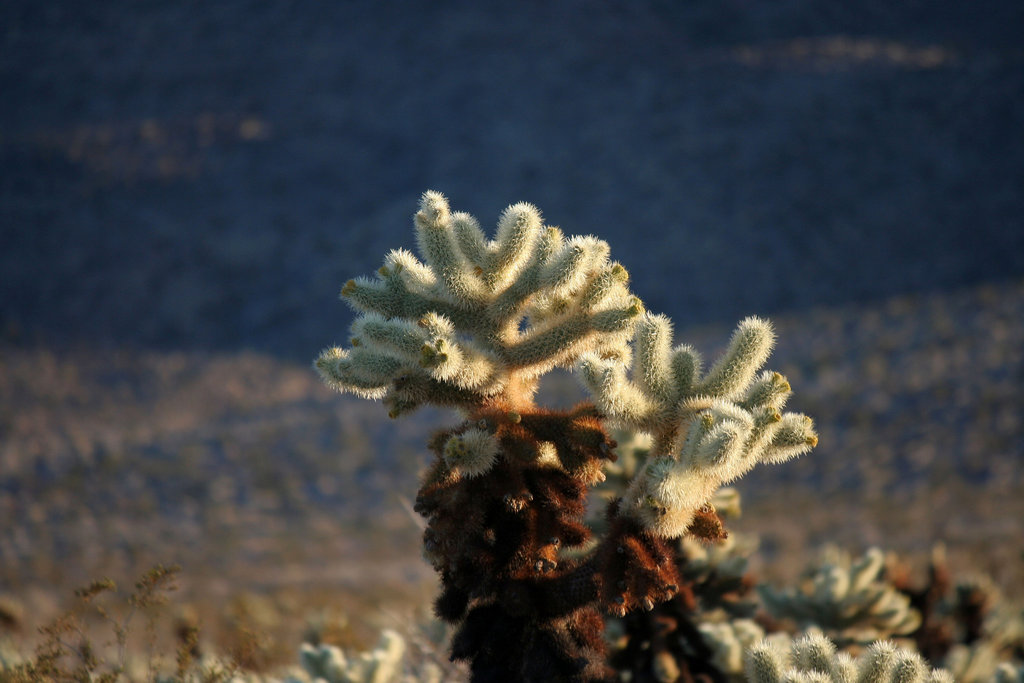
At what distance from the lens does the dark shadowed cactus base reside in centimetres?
312

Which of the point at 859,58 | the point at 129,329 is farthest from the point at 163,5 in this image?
the point at 859,58

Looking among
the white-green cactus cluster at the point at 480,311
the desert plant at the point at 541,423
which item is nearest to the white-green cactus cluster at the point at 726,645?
the desert plant at the point at 541,423

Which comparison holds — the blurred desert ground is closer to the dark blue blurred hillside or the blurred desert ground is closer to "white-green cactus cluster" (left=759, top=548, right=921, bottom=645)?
the dark blue blurred hillside

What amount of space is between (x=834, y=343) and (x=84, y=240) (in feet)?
86.1

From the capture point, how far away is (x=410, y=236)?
27.3 metres

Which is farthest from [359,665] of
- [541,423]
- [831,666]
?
[831,666]

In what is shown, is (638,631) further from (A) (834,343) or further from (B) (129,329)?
(B) (129,329)

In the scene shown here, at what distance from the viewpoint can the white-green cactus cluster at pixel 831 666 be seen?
319cm

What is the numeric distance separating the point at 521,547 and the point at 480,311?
40.1 inches

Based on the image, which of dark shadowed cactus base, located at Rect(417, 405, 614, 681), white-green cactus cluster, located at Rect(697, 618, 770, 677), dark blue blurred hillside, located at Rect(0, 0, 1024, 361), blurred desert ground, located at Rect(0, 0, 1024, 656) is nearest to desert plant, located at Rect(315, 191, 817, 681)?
dark shadowed cactus base, located at Rect(417, 405, 614, 681)

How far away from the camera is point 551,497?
3.14m

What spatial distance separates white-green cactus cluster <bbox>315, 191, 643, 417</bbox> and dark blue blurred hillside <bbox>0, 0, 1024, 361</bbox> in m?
21.9

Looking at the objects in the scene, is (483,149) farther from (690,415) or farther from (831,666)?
(831,666)

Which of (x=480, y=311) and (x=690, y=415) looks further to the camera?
(x=480, y=311)
